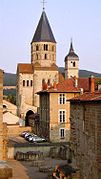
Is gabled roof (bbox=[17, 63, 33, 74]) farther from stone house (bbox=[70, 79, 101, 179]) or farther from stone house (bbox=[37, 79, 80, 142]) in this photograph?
stone house (bbox=[70, 79, 101, 179])

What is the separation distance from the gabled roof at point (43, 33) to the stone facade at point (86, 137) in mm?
57228

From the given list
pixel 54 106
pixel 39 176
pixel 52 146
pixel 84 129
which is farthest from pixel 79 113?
pixel 54 106

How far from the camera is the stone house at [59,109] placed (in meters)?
52.4

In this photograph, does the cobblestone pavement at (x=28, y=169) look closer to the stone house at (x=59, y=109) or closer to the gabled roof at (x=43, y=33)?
the stone house at (x=59, y=109)

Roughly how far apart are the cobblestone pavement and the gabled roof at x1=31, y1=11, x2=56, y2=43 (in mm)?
50082

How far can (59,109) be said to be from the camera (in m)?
53.4

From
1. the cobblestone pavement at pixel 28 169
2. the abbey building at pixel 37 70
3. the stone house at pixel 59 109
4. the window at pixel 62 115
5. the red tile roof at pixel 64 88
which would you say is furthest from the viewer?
the abbey building at pixel 37 70

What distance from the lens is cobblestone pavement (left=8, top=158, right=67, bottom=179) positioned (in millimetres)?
32750

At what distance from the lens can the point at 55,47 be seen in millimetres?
90250

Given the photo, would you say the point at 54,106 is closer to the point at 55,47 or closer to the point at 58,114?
the point at 58,114

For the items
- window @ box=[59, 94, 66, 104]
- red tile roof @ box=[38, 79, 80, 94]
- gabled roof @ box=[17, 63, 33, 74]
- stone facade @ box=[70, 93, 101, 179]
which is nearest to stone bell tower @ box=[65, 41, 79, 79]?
gabled roof @ box=[17, 63, 33, 74]

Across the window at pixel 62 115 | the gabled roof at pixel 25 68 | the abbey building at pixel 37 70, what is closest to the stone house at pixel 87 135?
the window at pixel 62 115

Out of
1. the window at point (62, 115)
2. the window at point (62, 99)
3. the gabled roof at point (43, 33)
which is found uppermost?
the gabled roof at point (43, 33)

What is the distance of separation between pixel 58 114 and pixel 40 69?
3190cm
